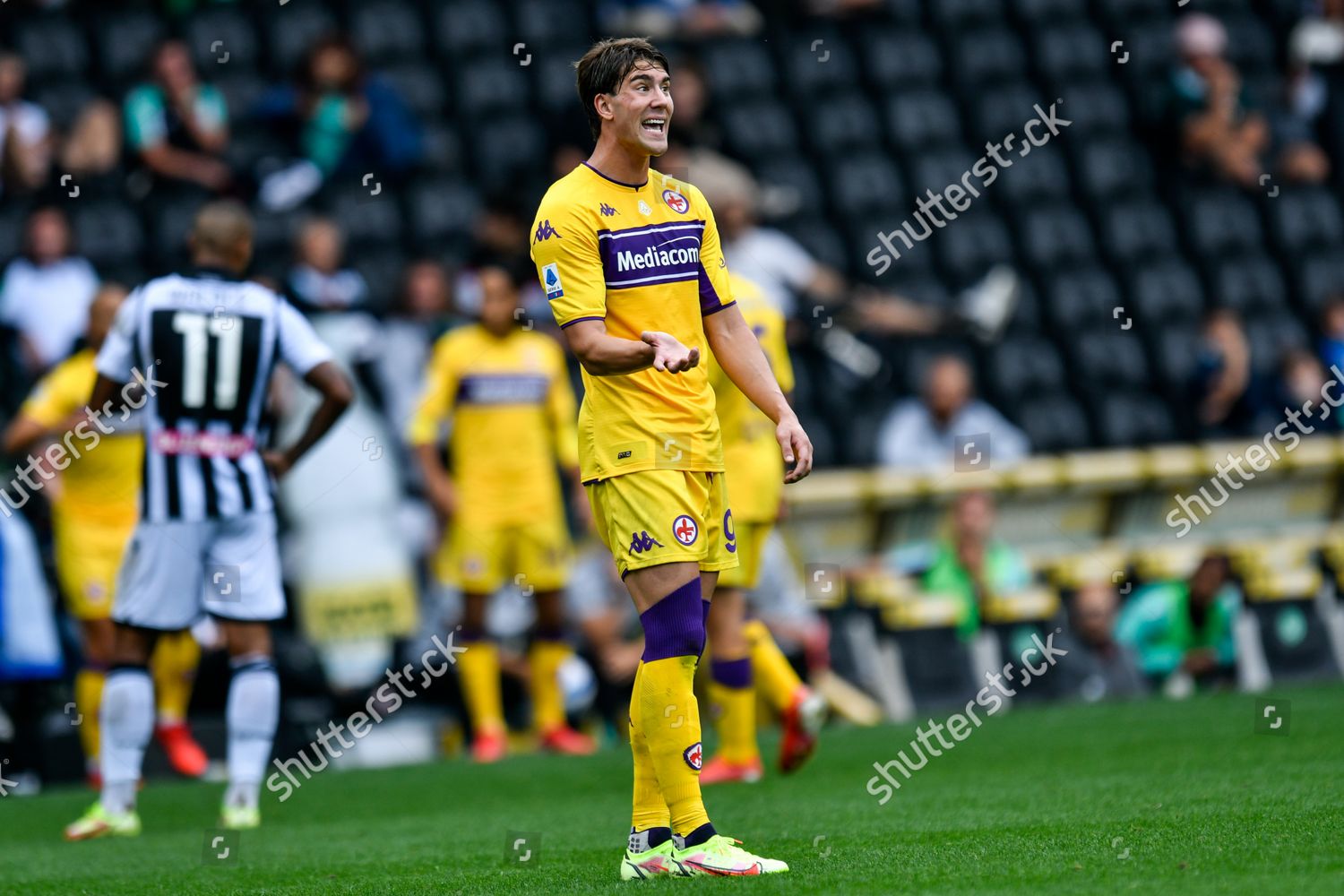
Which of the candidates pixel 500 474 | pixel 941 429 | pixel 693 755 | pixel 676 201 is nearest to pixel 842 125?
pixel 941 429

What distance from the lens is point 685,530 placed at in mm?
5004

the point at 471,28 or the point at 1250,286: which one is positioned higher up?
the point at 471,28

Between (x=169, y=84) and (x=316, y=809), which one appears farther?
(x=169, y=84)

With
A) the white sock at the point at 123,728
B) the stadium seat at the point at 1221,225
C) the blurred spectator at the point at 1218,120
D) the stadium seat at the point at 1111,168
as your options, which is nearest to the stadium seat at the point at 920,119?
the stadium seat at the point at 1111,168

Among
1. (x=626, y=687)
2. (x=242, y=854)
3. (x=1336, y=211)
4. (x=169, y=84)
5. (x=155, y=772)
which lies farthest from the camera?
(x=1336, y=211)

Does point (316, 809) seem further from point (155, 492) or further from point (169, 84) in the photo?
point (169, 84)

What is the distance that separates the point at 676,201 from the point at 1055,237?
1036 cm

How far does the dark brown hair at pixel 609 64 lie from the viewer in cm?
509

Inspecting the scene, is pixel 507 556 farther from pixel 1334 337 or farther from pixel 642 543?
pixel 1334 337

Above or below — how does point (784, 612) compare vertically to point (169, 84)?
below

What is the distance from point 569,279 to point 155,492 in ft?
9.09

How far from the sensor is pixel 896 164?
15.0 metres

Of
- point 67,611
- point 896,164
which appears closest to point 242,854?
point 67,611

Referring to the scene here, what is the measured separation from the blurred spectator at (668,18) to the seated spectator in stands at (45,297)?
509cm
